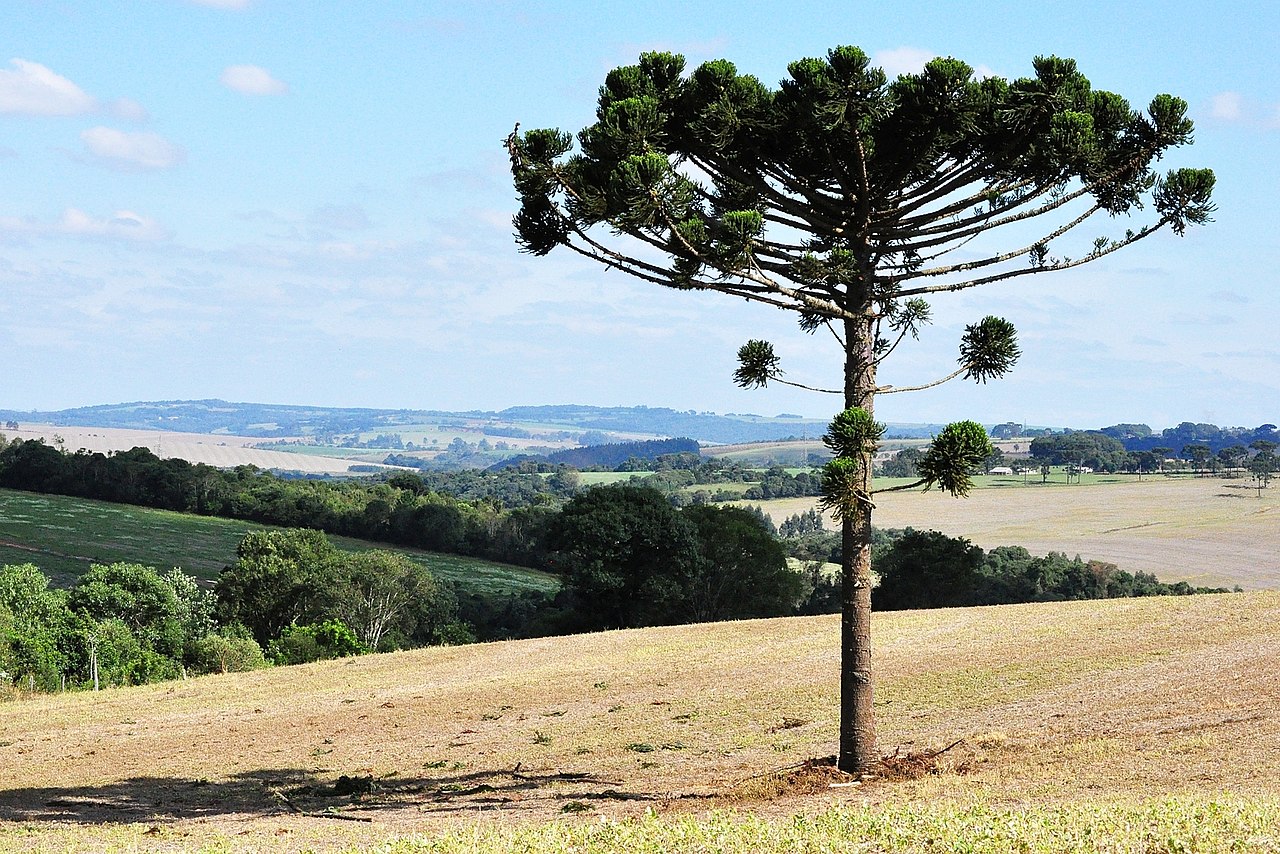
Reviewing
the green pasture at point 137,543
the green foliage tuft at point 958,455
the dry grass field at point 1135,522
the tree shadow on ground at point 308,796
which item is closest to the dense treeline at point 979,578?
the dry grass field at point 1135,522

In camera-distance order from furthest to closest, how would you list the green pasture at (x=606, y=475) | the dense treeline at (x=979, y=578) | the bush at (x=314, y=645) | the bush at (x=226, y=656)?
the green pasture at (x=606, y=475), the dense treeline at (x=979, y=578), the bush at (x=314, y=645), the bush at (x=226, y=656)

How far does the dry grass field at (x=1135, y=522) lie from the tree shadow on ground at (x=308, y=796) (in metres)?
57.5

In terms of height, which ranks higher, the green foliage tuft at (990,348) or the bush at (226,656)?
the green foliage tuft at (990,348)

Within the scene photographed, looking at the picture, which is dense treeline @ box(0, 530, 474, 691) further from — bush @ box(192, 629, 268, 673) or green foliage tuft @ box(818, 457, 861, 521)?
green foliage tuft @ box(818, 457, 861, 521)

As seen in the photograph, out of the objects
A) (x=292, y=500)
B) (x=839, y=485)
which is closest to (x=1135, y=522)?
(x=292, y=500)

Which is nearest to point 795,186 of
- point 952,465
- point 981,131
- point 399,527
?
point 981,131

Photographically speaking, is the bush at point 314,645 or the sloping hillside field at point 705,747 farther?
the bush at point 314,645

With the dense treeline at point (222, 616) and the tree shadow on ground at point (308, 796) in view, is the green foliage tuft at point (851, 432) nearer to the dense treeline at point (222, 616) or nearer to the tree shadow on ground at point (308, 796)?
the tree shadow on ground at point (308, 796)

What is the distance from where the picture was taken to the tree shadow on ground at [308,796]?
48.4ft

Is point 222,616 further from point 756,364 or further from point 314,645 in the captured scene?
point 756,364

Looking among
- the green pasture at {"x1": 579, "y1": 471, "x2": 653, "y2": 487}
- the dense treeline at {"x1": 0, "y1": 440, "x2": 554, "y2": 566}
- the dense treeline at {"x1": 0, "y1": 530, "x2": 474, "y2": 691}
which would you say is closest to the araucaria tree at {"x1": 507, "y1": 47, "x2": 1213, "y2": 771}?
the dense treeline at {"x1": 0, "y1": 530, "x2": 474, "y2": 691}

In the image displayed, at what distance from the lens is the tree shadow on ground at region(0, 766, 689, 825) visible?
1477 cm

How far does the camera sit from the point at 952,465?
1332 centimetres

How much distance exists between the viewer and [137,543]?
8544cm
